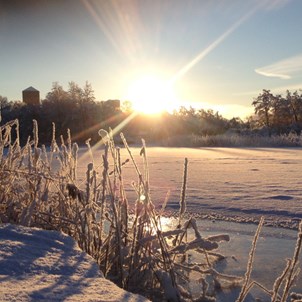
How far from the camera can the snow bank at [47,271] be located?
3.18ft

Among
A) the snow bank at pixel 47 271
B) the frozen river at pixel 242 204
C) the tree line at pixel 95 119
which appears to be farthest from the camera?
the tree line at pixel 95 119

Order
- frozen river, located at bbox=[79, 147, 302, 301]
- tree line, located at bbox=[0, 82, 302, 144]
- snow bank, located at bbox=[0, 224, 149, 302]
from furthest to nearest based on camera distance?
tree line, located at bbox=[0, 82, 302, 144] → frozen river, located at bbox=[79, 147, 302, 301] → snow bank, located at bbox=[0, 224, 149, 302]

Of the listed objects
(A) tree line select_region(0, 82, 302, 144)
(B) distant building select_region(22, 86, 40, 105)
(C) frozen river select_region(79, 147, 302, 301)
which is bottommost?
(C) frozen river select_region(79, 147, 302, 301)

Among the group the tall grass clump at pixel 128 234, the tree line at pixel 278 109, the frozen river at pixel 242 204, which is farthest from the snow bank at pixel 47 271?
the tree line at pixel 278 109

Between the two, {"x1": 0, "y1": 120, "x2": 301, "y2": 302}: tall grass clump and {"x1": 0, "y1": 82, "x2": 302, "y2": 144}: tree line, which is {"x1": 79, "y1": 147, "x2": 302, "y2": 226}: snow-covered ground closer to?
{"x1": 0, "y1": 120, "x2": 301, "y2": 302}: tall grass clump

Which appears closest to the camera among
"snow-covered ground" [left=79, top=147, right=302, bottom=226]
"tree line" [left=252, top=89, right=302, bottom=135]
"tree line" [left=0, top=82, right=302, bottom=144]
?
"snow-covered ground" [left=79, top=147, right=302, bottom=226]

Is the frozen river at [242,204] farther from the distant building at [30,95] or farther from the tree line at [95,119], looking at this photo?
the distant building at [30,95]

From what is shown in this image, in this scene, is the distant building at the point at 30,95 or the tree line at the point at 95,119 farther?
the distant building at the point at 30,95

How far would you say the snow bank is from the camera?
97 centimetres

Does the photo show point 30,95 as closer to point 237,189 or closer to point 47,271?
point 237,189

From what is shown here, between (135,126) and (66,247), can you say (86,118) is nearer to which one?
(135,126)

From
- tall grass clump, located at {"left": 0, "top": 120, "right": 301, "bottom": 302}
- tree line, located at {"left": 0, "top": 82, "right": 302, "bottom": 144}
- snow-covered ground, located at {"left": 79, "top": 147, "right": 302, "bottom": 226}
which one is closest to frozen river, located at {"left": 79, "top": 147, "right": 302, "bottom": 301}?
snow-covered ground, located at {"left": 79, "top": 147, "right": 302, "bottom": 226}

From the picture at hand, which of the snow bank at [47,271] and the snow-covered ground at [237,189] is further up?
the snow bank at [47,271]

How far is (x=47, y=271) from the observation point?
3.79 feet
